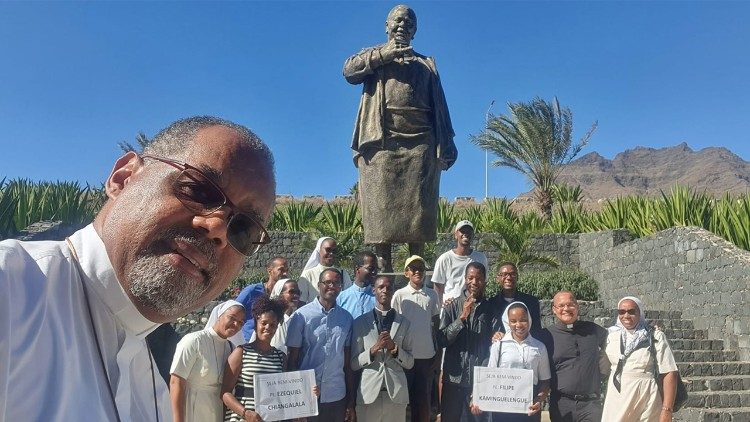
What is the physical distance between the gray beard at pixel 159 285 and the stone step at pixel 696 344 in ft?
34.5

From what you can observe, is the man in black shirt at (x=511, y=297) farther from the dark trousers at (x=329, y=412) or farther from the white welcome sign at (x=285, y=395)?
the white welcome sign at (x=285, y=395)

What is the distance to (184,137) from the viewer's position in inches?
61.0

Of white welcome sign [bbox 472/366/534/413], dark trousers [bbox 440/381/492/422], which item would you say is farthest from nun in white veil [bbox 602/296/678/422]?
dark trousers [bbox 440/381/492/422]

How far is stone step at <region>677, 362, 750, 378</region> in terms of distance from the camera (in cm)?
973

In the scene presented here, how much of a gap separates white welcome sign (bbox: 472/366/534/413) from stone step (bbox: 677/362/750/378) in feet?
15.6

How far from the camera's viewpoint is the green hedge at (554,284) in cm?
1593

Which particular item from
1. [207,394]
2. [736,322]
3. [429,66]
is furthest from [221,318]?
[736,322]

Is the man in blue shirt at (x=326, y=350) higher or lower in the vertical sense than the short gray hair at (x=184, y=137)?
lower

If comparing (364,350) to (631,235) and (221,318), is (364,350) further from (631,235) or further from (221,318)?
(631,235)

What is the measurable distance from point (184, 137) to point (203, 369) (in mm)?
4262

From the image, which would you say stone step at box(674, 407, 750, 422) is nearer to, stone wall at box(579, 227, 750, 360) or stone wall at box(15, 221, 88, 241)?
stone wall at box(579, 227, 750, 360)

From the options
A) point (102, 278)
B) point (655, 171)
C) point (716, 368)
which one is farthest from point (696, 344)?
point (655, 171)

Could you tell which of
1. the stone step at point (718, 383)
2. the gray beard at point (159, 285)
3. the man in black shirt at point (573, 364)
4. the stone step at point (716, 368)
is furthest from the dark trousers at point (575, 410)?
the gray beard at point (159, 285)

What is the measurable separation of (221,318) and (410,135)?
339 cm
